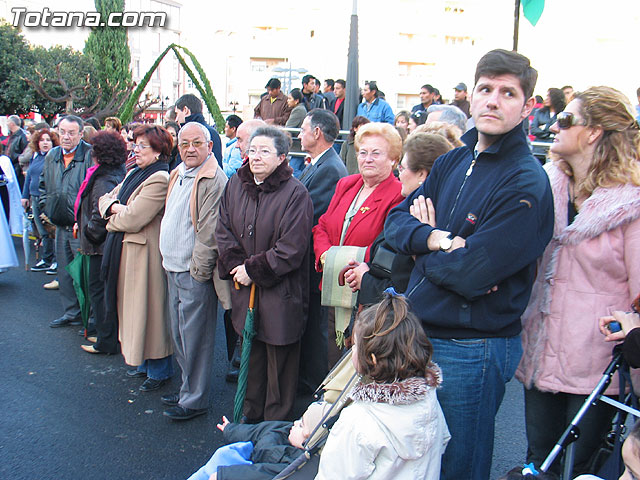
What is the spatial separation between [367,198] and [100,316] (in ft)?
10.1

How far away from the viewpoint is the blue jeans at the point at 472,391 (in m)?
2.13

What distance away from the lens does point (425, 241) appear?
7.11 feet

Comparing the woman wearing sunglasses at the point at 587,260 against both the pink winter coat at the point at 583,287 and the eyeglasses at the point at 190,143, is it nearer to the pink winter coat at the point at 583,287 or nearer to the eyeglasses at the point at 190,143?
the pink winter coat at the point at 583,287

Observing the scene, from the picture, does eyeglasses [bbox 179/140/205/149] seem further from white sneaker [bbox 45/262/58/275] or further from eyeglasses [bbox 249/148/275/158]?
white sneaker [bbox 45/262/58/275]

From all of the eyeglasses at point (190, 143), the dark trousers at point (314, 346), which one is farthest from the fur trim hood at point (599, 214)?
the eyeglasses at point (190, 143)

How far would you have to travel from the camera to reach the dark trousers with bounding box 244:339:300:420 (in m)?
3.80

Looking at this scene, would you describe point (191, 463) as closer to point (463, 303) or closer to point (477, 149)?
point (463, 303)

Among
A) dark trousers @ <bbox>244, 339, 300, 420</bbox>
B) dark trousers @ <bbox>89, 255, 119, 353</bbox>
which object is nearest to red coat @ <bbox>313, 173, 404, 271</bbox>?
dark trousers @ <bbox>244, 339, 300, 420</bbox>

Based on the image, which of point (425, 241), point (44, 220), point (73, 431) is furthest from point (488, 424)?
point (44, 220)

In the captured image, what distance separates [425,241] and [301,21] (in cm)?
5357

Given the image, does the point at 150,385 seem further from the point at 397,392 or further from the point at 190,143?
the point at 397,392

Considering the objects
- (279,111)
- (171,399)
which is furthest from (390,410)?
(279,111)

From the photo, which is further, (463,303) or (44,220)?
(44,220)

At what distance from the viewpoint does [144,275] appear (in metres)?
4.43
